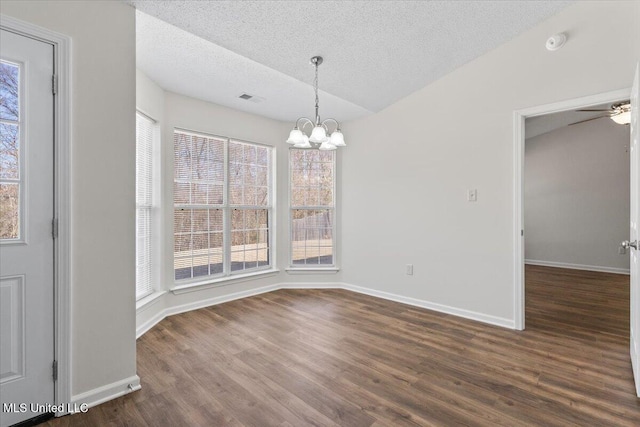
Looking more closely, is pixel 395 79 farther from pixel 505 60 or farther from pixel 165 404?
pixel 165 404

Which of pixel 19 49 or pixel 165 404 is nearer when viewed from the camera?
pixel 19 49

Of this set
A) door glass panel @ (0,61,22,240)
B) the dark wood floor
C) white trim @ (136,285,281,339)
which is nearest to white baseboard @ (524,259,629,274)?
the dark wood floor

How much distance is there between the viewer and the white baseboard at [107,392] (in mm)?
1938

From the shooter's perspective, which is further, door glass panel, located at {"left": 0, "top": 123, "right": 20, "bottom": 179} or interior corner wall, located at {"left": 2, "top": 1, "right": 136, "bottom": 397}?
interior corner wall, located at {"left": 2, "top": 1, "right": 136, "bottom": 397}

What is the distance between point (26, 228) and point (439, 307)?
3.77m

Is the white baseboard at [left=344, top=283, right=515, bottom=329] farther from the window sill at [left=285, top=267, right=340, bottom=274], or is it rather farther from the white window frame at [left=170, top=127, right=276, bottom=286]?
the white window frame at [left=170, top=127, right=276, bottom=286]

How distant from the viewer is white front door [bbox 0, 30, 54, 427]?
1707 millimetres

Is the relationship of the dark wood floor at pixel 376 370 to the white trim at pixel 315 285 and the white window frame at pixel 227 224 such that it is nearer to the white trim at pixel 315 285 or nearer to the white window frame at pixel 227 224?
the white window frame at pixel 227 224

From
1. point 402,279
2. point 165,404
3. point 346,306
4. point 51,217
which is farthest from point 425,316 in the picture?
point 51,217

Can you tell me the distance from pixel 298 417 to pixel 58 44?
256 cm

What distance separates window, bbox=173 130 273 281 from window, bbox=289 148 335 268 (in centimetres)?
39

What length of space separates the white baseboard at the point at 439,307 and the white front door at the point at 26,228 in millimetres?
3454

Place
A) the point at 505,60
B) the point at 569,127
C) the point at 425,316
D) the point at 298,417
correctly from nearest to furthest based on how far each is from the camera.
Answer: the point at 298,417 < the point at 505,60 < the point at 425,316 < the point at 569,127

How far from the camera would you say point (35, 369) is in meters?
1.80
